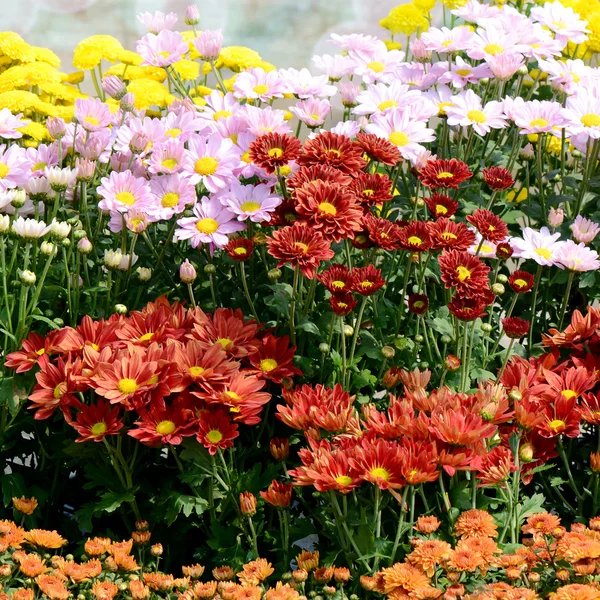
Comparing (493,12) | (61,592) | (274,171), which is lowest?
(61,592)

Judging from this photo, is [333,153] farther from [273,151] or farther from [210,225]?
[210,225]

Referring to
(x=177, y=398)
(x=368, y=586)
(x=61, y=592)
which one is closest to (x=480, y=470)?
(x=368, y=586)

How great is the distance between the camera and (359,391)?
10.0 feet

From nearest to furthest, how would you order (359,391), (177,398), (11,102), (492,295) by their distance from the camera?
(177,398)
(492,295)
(359,391)
(11,102)

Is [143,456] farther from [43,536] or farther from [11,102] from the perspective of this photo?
[11,102]

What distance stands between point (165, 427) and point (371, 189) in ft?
2.78

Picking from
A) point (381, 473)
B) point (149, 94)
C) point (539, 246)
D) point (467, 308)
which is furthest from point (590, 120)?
point (149, 94)

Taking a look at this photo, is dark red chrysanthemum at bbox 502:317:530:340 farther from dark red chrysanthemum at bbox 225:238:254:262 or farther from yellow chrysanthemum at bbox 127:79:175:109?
yellow chrysanthemum at bbox 127:79:175:109

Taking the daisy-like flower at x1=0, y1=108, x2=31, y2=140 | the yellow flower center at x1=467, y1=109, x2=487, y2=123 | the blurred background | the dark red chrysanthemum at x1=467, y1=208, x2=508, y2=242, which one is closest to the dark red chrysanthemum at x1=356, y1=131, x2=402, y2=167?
the dark red chrysanthemum at x1=467, y1=208, x2=508, y2=242

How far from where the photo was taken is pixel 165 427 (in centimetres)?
247

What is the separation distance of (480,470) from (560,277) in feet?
3.59

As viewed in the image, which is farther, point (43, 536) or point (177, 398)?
point (177, 398)

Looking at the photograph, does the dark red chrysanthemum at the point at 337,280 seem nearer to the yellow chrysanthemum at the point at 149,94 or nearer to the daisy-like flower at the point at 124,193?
the daisy-like flower at the point at 124,193

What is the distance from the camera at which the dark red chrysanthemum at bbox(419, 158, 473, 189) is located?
109 inches
